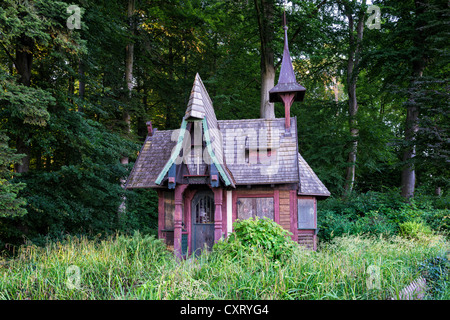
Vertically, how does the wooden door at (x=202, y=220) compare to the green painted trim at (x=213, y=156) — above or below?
below

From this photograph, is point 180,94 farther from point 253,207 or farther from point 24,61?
point 253,207

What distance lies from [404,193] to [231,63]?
11794 mm

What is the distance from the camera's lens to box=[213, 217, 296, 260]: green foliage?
7.10 m

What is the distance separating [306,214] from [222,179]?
11.4 ft

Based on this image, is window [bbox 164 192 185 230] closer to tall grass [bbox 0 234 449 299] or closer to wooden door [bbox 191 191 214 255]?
wooden door [bbox 191 191 214 255]

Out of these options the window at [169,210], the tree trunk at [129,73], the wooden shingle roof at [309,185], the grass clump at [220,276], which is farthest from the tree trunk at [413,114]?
the tree trunk at [129,73]

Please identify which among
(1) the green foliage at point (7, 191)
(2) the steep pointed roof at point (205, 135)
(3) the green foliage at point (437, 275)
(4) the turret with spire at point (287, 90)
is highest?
(4) the turret with spire at point (287, 90)

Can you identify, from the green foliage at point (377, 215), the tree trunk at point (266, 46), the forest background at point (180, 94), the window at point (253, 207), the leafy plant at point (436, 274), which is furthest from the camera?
the tree trunk at point (266, 46)

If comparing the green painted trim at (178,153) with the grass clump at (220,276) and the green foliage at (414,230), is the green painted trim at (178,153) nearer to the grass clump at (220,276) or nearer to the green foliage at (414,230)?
the grass clump at (220,276)

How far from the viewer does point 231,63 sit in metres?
18.9

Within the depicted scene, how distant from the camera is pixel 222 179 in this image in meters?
9.29

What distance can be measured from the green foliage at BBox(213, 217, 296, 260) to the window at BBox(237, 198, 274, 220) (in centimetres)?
254

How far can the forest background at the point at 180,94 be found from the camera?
32.3 feet

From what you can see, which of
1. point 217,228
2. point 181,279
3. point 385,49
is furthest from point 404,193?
point 181,279
